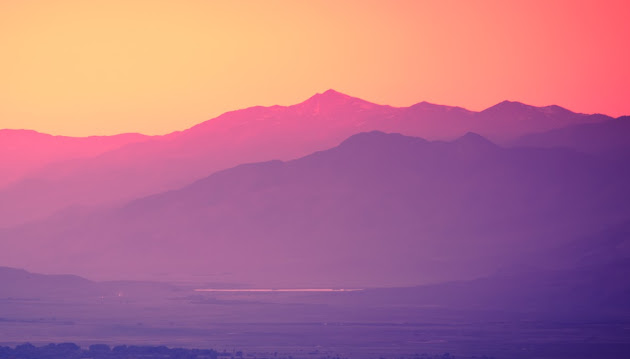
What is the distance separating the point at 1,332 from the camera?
4107 inches

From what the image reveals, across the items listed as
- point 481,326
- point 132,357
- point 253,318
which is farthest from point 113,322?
point 132,357

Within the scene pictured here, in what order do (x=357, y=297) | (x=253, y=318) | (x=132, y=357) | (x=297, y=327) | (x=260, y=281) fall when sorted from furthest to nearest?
(x=260, y=281), (x=357, y=297), (x=253, y=318), (x=297, y=327), (x=132, y=357)

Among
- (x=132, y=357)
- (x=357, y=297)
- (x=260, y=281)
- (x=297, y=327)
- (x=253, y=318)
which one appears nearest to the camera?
(x=132, y=357)

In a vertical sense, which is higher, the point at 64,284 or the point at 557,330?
the point at 64,284

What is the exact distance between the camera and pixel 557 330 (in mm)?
107750

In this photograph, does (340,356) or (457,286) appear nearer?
(340,356)

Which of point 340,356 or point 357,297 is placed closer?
point 340,356

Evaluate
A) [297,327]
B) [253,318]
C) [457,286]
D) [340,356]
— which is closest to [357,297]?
[457,286]

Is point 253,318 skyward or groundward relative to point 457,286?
groundward

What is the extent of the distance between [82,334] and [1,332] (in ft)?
20.4

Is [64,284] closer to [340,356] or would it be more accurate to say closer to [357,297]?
[357,297]

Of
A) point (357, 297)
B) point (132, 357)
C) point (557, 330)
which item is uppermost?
point (357, 297)

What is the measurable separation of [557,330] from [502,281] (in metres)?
49.1

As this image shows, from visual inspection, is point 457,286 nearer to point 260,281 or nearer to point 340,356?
point 260,281
